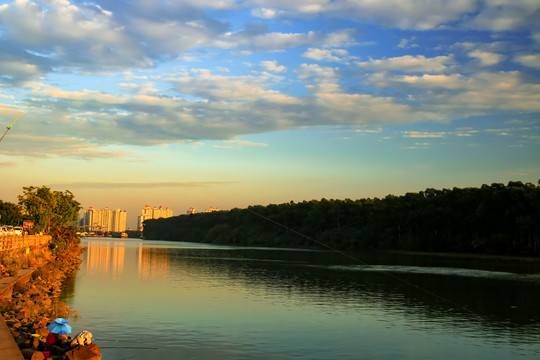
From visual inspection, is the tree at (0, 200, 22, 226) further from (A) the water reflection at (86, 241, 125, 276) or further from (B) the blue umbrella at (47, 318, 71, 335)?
(B) the blue umbrella at (47, 318, 71, 335)

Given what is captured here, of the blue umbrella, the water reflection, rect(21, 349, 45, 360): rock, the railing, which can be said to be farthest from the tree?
rect(21, 349, 45, 360): rock

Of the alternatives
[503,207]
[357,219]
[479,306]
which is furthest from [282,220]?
[479,306]

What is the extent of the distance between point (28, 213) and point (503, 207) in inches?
2876

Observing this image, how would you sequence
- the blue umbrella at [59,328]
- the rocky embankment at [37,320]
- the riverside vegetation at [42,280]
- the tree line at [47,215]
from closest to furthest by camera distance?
the rocky embankment at [37,320] → the riverside vegetation at [42,280] → the blue umbrella at [59,328] → the tree line at [47,215]

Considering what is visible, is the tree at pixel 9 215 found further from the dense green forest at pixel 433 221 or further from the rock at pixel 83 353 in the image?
the rock at pixel 83 353

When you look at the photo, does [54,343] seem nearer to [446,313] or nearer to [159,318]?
[159,318]

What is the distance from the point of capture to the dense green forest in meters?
89.7

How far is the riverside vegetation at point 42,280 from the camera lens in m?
15.3

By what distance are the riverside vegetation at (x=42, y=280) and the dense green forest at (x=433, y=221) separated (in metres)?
23.8

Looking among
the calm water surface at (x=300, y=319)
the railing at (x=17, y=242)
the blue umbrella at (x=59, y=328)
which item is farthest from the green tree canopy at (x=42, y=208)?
Answer: the blue umbrella at (x=59, y=328)

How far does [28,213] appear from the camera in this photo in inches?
2408

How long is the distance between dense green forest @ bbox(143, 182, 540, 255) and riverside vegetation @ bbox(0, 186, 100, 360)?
23.8 metres

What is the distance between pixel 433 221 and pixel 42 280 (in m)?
88.3

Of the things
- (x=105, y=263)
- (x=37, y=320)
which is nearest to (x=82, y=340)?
(x=37, y=320)
